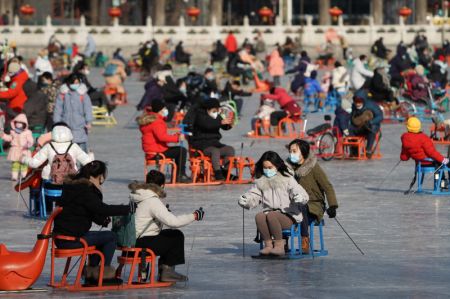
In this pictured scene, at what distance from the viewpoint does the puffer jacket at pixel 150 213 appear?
13.8m

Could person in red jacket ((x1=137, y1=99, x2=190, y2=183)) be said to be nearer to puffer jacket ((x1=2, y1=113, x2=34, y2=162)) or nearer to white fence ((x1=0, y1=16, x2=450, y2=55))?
puffer jacket ((x1=2, y1=113, x2=34, y2=162))

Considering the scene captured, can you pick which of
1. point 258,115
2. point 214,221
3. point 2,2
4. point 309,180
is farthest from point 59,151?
point 2,2

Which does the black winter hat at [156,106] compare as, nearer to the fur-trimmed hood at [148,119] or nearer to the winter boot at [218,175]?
the fur-trimmed hood at [148,119]

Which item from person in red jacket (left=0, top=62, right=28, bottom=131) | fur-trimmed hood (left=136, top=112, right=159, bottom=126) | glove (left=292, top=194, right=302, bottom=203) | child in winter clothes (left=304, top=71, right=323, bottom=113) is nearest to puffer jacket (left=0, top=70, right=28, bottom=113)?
person in red jacket (left=0, top=62, right=28, bottom=131)

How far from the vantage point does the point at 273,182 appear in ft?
49.4

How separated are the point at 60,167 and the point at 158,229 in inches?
182

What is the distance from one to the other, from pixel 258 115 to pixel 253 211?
37.5ft

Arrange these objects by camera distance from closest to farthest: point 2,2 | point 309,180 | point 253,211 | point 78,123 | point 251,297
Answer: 1. point 251,297
2. point 309,180
3. point 253,211
4. point 78,123
5. point 2,2

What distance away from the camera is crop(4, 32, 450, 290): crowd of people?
45.3 ft

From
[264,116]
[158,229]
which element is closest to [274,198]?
[158,229]

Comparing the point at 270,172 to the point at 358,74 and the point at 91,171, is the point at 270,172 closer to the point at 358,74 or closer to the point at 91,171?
the point at 91,171

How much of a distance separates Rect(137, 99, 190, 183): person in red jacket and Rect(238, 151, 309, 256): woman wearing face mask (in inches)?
273

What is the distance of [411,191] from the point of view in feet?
71.3

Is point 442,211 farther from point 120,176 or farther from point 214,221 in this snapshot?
point 120,176
